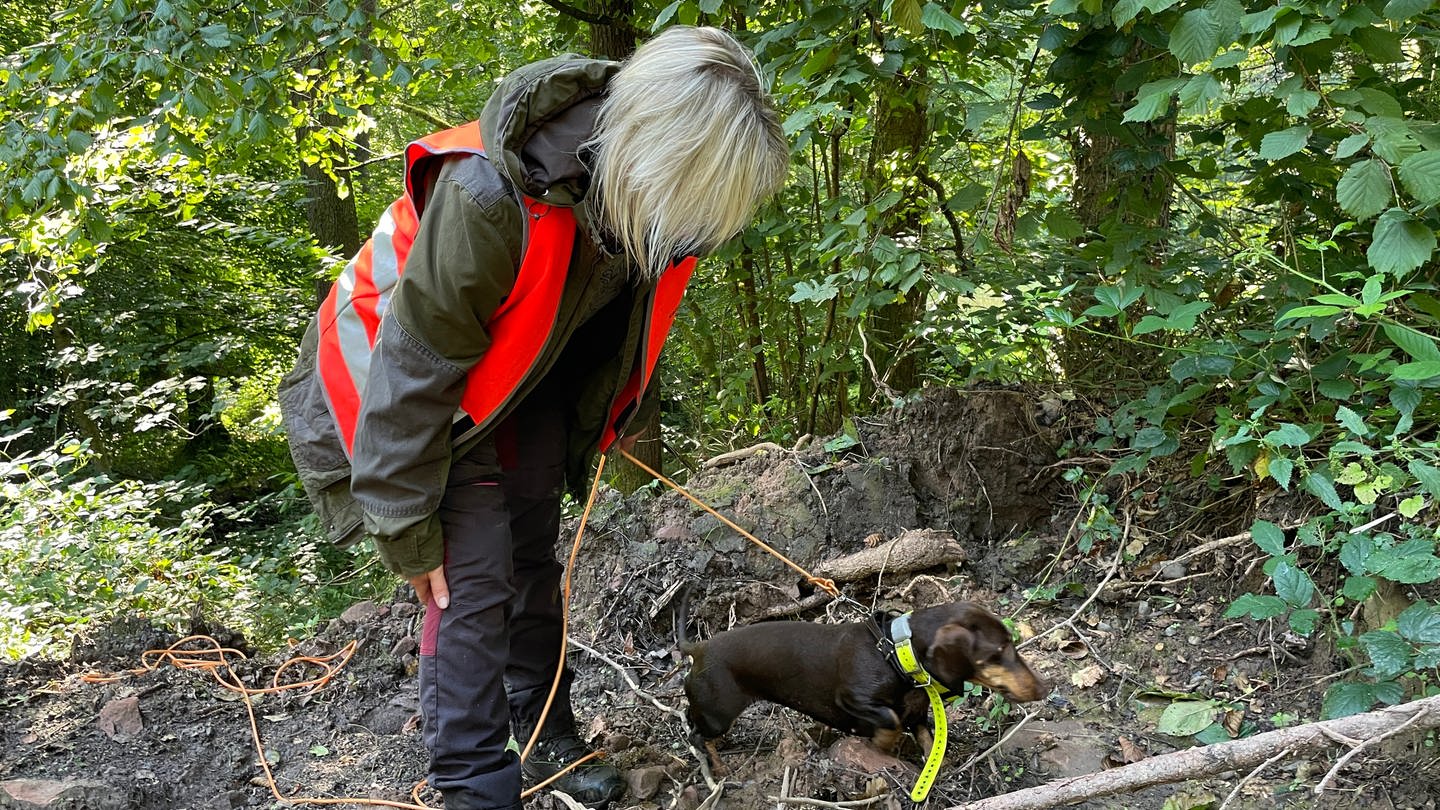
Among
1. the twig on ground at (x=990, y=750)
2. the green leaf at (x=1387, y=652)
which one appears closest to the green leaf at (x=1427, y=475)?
the green leaf at (x=1387, y=652)

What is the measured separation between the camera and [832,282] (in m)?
3.26

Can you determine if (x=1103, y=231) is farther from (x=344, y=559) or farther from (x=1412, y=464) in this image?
(x=344, y=559)

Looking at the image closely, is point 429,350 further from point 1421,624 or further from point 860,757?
point 1421,624

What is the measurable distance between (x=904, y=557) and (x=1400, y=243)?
6.58ft

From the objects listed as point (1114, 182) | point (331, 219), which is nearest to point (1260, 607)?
point (1114, 182)

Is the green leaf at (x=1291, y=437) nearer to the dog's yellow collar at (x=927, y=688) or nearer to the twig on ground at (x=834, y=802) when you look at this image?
Result: the dog's yellow collar at (x=927, y=688)

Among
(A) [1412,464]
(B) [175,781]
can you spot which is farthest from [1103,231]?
(B) [175,781]

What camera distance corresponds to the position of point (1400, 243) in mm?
2045

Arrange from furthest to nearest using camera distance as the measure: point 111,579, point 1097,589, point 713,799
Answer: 1. point 111,579
2. point 1097,589
3. point 713,799

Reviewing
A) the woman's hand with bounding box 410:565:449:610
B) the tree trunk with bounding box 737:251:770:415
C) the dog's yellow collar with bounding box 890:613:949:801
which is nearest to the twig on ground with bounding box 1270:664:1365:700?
the dog's yellow collar with bounding box 890:613:949:801

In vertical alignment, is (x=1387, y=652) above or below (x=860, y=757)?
above

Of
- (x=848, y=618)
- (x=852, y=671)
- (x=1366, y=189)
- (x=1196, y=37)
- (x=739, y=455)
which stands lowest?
(x=739, y=455)

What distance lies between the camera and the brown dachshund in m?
2.51

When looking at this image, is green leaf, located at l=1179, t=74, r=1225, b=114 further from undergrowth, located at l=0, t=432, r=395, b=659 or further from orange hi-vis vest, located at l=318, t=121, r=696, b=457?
undergrowth, located at l=0, t=432, r=395, b=659
